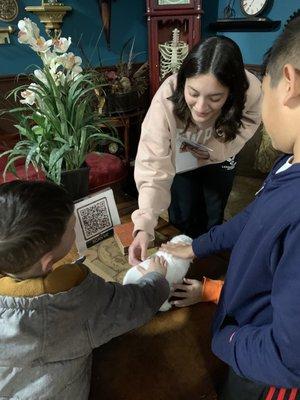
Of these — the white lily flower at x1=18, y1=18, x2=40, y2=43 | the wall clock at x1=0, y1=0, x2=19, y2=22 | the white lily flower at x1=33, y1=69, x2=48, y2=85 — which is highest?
the wall clock at x1=0, y1=0, x2=19, y2=22

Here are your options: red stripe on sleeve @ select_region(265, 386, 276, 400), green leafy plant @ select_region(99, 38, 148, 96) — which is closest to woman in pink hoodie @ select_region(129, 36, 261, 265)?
red stripe on sleeve @ select_region(265, 386, 276, 400)

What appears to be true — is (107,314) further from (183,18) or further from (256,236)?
(183,18)

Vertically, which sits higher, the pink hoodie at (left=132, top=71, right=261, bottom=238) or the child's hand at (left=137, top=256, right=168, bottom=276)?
the pink hoodie at (left=132, top=71, right=261, bottom=238)

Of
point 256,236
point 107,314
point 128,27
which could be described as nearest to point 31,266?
point 107,314

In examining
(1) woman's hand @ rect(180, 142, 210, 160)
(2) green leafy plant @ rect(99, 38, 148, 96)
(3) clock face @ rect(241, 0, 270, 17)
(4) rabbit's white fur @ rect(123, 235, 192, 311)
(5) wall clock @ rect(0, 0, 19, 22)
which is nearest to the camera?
(4) rabbit's white fur @ rect(123, 235, 192, 311)

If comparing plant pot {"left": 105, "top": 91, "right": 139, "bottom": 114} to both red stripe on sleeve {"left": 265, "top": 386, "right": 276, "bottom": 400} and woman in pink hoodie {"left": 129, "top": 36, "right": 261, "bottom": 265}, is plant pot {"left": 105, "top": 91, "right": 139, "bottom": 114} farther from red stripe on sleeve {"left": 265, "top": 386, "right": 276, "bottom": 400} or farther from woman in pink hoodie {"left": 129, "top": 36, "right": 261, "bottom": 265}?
red stripe on sleeve {"left": 265, "top": 386, "right": 276, "bottom": 400}

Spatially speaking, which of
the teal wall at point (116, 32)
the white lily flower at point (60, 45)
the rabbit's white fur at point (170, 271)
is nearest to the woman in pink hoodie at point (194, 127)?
the rabbit's white fur at point (170, 271)

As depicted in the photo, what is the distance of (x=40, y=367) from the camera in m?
0.64

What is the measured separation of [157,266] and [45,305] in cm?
34

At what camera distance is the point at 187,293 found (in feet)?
2.81

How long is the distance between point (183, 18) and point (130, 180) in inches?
60.1

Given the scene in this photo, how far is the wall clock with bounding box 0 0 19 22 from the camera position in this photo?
7.90 feet

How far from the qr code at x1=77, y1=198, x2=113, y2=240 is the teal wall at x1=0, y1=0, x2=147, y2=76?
2.12m

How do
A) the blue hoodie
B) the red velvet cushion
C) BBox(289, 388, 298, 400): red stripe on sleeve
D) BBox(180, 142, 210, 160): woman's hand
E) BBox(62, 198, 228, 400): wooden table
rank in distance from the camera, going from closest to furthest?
the blue hoodie → BBox(289, 388, 298, 400): red stripe on sleeve → BBox(62, 198, 228, 400): wooden table → BBox(180, 142, 210, 160): woman's hand → the red velvet cushion
